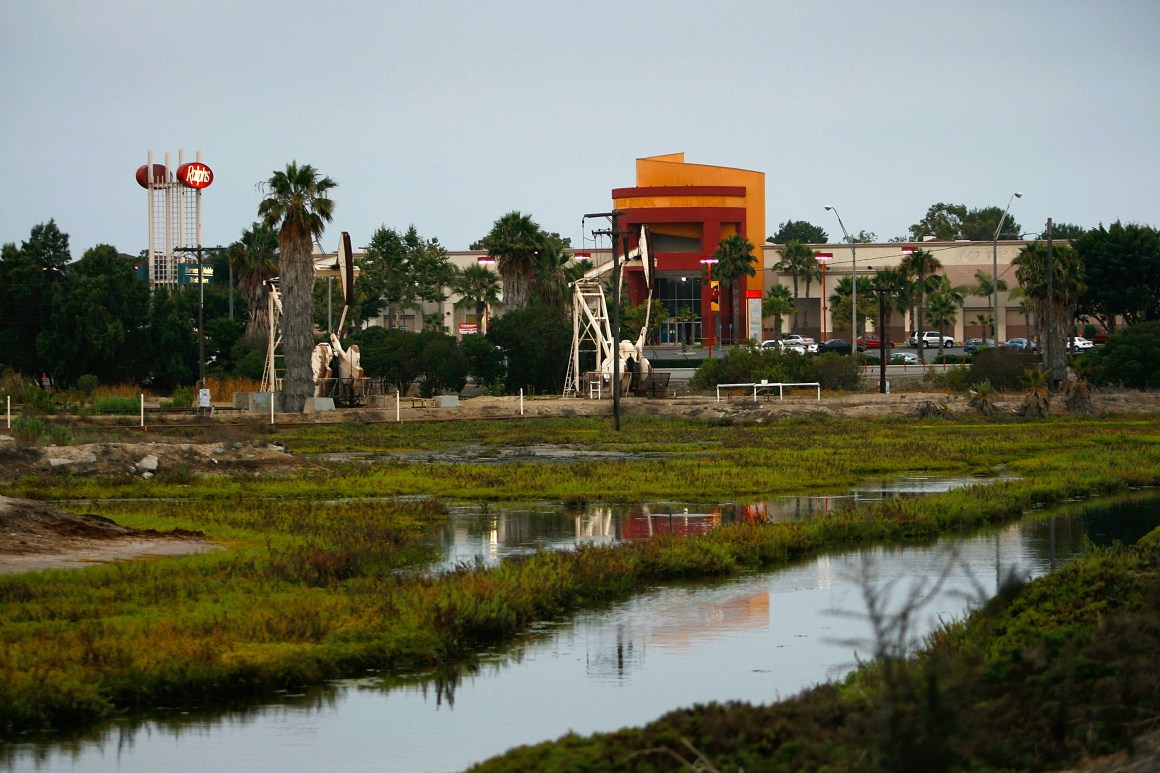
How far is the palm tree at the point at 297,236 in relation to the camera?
208 feet

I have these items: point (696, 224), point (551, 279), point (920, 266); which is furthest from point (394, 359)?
point (696, 224)

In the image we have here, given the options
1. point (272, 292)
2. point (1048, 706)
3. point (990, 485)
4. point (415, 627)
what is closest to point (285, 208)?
point (272, 292)

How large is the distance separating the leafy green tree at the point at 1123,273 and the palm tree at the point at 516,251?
119 feet

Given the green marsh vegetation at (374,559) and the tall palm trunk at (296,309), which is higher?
the tall palm trunk at (296,309)

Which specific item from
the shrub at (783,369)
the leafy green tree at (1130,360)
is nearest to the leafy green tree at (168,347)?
the shrub at (783,369)

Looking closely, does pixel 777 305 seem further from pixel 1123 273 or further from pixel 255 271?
pixel 255 271

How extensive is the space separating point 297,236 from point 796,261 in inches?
2868

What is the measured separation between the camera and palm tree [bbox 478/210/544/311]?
88000 mm

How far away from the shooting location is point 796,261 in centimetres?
12900

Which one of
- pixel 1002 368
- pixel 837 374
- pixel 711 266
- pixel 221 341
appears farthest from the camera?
pixel 711 266

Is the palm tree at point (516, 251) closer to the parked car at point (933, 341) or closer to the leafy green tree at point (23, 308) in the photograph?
the leafy green tree at point (23, 308)

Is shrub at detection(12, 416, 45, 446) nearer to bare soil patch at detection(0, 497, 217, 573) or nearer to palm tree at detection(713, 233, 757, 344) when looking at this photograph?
bare soil patch at detection(0, 497, 217, 573)

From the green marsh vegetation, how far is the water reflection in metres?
0.76

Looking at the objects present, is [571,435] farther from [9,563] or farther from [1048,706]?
[1048,706]
